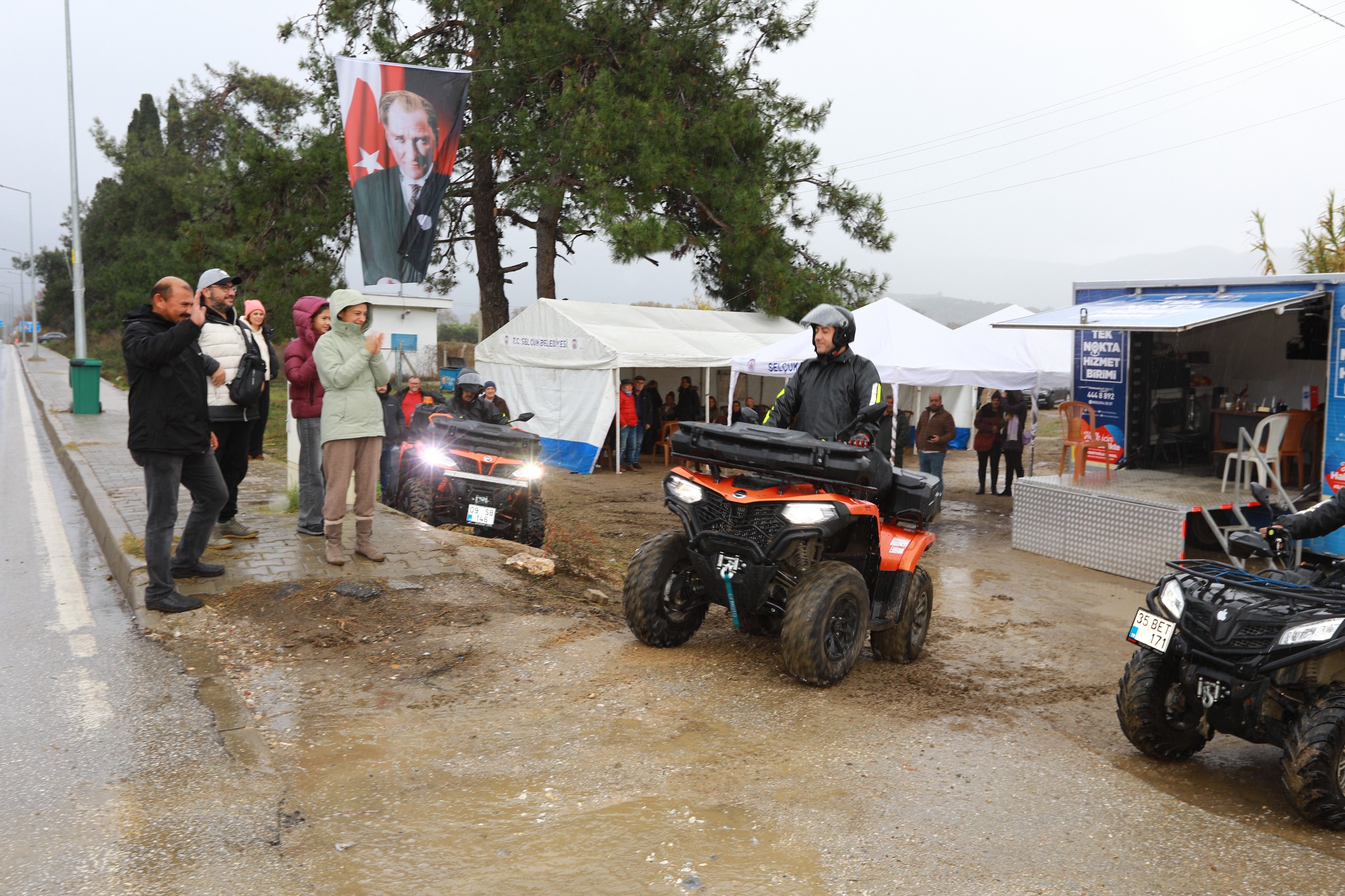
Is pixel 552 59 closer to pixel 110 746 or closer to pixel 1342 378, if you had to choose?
pixel 1342 378

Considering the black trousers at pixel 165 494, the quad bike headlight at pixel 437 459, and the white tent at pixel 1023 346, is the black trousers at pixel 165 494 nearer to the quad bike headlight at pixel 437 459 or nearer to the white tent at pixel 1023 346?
the quad bike headlight at pixel 437 459

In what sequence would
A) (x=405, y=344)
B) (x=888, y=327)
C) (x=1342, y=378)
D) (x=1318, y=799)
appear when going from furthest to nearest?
(x=405, y=344), (x=888, y=327), (x=1342, y=378), (x=1318, y=799)

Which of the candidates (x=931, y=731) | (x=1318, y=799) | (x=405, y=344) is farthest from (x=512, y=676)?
(x=405, y=344)

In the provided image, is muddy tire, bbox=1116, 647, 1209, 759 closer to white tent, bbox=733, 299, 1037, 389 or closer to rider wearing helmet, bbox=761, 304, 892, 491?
rider wearing helmet, bbox=761, 304, 892, 491

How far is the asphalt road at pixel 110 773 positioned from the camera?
3.18 metres

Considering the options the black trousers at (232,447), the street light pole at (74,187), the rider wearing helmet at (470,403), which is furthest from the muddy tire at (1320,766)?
the street light pole at (74,187)

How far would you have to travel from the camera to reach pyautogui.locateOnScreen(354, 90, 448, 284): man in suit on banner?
49.8 feet

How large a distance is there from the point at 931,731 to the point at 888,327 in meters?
11.0

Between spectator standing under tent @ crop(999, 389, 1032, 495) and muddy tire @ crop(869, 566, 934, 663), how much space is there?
9605mm

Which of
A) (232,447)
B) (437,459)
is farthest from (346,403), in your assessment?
(437,459)

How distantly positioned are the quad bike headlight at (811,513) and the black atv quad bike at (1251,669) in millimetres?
1529

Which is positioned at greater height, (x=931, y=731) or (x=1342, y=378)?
(x=1342, y=378)

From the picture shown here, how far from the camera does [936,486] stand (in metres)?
5.80

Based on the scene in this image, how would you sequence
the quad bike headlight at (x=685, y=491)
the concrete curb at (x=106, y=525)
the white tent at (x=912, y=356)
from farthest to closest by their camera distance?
the white tent at (x=912, y=356) → the concrete curb at (x=106, y=525) → the quad bike headlight at (x=685, y=491)
